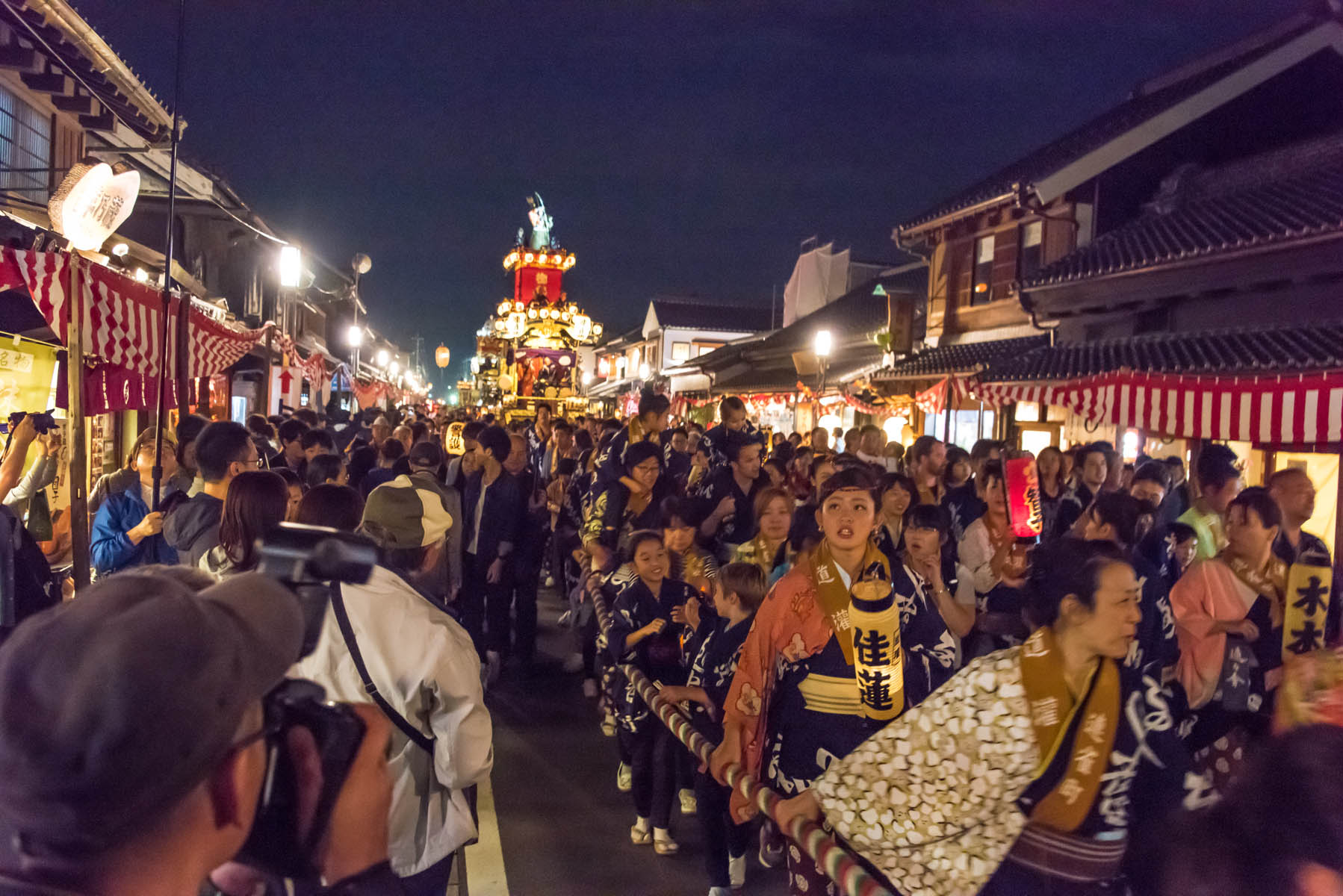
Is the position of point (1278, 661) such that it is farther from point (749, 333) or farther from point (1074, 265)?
point (749, 333)

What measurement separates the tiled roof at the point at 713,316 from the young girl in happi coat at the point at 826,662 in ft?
151

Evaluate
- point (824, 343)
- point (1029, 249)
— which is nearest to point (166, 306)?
point (824, 343)

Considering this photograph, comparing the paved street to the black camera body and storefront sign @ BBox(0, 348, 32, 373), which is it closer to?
the black camera body

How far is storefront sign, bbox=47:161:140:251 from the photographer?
22.2 ft

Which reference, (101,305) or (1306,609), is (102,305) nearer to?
(101,305)

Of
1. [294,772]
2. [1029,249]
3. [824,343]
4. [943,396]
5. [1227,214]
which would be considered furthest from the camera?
[824,343]

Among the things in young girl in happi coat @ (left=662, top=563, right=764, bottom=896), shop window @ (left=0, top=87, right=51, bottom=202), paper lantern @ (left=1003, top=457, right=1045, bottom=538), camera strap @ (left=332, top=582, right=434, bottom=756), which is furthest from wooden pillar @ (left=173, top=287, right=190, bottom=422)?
paper lantern @ (left=1003, top=457, right=1045, bottom=538)

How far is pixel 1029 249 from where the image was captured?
16.9 metres

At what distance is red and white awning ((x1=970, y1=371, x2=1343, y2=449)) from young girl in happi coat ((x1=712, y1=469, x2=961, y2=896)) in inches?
257

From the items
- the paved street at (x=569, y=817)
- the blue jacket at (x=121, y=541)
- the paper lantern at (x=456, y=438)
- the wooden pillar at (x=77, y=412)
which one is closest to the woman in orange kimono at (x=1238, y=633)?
the paved street at (x=569, y=817)

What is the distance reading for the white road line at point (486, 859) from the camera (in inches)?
182

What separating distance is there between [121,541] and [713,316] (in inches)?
1855

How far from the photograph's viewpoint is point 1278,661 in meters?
4.57

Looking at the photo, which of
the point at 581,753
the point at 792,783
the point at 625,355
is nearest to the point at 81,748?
the point at 792,783
